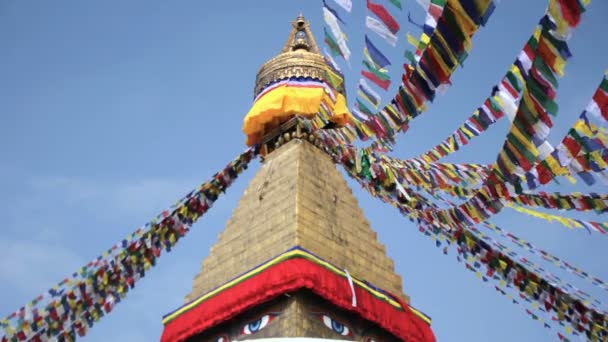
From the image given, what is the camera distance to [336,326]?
28.1 feet

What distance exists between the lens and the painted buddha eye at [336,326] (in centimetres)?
848

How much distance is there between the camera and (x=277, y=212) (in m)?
10.0

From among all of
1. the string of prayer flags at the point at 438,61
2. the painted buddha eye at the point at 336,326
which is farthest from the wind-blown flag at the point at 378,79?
the painted buddha eye at the point at 336,326

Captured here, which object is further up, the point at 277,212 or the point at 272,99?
the point at 272,99

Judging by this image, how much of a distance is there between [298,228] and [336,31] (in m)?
2.90

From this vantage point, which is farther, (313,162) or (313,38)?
(313,38)

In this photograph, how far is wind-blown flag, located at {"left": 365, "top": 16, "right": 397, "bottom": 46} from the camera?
7.38m

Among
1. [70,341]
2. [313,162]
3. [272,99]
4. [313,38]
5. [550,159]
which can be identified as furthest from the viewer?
[313,38]

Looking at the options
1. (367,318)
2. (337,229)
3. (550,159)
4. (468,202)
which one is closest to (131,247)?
(337,229)

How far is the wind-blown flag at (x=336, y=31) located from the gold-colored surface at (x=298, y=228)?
2.52m

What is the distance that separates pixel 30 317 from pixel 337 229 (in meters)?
4.99

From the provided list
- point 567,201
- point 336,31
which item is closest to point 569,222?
point 567,201

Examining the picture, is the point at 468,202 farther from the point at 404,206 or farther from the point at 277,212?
the point at 277,212

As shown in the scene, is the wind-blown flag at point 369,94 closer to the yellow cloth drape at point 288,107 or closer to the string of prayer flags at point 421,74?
the string of prayer flags at point 421,74
